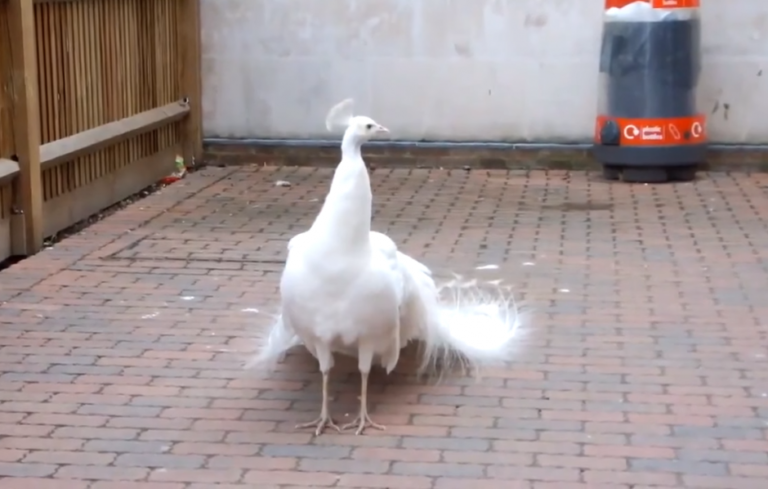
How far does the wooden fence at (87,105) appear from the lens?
25.6 feet

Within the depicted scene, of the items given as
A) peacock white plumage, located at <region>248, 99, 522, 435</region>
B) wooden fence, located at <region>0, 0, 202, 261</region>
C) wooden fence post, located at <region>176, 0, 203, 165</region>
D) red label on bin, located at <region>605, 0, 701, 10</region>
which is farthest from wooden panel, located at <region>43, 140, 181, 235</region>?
red label on bin, located at <region>605, 0, 701, 10</region>

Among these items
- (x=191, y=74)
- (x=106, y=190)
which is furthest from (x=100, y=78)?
(x=191, y=74)

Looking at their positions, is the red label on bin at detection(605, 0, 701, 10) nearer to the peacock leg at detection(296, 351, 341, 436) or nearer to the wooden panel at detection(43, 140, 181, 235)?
the wooden panel at detection(43, 140, 181, 235)

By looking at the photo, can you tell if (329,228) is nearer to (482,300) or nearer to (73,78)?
(482,300)

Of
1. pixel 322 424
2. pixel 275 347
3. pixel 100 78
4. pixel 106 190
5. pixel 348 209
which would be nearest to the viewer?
pixel 348 209

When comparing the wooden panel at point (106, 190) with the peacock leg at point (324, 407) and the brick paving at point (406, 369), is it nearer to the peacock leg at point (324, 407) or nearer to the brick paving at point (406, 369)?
the brick paving at point (406, 369)

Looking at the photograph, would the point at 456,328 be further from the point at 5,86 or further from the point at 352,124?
the point at 5,86

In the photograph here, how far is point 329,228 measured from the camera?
4.65 m

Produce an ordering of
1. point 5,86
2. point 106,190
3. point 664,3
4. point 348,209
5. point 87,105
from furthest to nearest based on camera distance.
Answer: point 664,3 < point 106,190 < point 87,105 < point 5,86 < point 348,209

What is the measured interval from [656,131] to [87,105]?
4731mm

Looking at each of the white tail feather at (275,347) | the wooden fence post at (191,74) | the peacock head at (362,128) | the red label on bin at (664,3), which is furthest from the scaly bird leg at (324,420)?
the wooden fence post at (191,74)

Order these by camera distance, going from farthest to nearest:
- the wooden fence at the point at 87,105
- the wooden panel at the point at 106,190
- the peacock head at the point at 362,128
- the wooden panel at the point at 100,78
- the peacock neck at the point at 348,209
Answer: the wooden panel at the point at 106,190 < the wooden panel at the point at 100,78 < the wooden fence at the point at 87,105 < the peacock head at the point at 362,128 < the peacock neck at the point at 348,209

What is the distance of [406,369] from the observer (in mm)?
5625

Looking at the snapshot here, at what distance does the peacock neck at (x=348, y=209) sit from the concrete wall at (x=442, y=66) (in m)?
6.74
